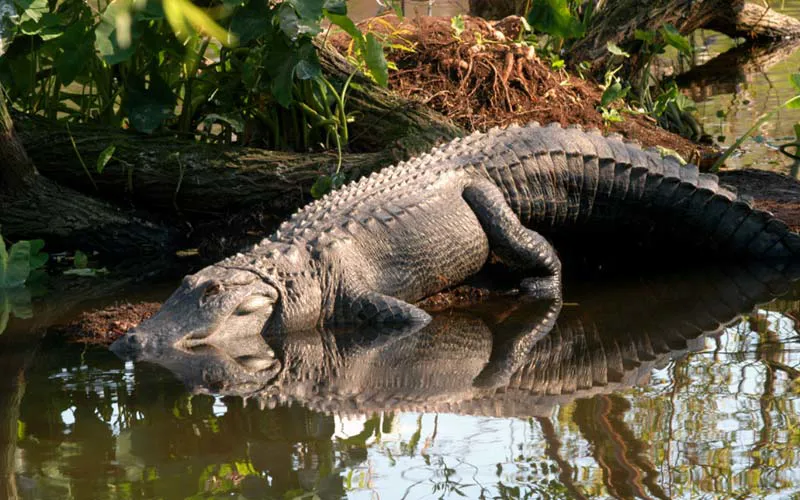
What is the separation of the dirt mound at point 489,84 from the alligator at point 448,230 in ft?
5.81

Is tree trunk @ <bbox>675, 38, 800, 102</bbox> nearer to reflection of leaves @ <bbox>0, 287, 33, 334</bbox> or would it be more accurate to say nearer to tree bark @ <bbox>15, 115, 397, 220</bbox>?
tree bark @ <bbox>15, 115, 397, 220</bbox>

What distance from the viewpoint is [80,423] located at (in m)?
4.38

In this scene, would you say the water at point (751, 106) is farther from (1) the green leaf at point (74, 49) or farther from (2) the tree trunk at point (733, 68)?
(1) the green leaf at point (74, 49)

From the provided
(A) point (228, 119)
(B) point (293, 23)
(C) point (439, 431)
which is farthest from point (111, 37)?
(C) point (439, 431)

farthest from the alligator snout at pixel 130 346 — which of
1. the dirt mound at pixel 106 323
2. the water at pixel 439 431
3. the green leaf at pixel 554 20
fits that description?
the green leaf at pixel 554 20

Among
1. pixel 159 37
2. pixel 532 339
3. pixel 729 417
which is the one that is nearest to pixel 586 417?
A: pixel 729 417

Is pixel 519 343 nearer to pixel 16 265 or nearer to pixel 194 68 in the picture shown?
pixel 16 265

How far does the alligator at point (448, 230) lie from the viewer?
5602 millimetres

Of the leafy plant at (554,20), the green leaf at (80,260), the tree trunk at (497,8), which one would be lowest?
the green leaf at (80,260)

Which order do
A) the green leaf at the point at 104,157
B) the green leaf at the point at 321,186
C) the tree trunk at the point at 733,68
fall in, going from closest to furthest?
the green leaf at the point at 321,186 < the green leaf at the point at 104,157 < the tree trunk at the point at 733,68

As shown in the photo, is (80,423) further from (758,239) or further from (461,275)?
(758,239)

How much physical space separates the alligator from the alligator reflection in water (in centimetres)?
19

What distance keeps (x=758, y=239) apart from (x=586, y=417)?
9.25 feet

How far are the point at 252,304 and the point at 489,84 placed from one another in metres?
3.81
